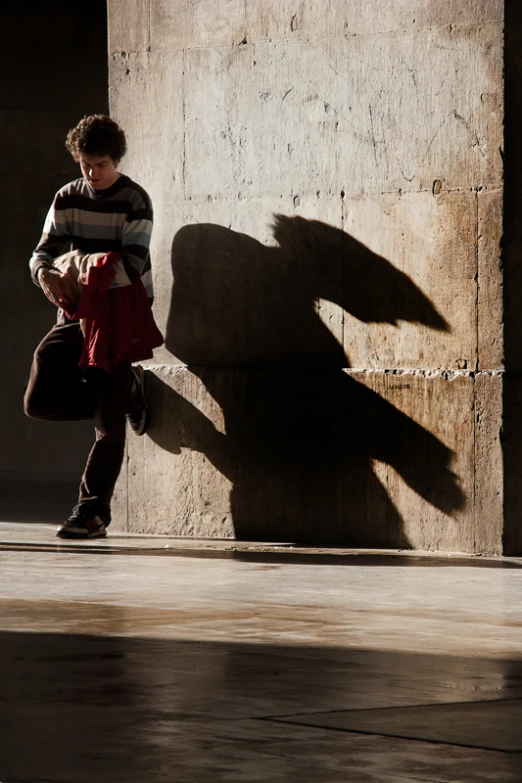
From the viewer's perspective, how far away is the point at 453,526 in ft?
27.6

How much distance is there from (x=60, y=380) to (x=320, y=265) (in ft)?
4.75

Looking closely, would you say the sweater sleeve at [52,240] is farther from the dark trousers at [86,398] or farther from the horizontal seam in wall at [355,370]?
the horizontal seam in wall at [355,370]

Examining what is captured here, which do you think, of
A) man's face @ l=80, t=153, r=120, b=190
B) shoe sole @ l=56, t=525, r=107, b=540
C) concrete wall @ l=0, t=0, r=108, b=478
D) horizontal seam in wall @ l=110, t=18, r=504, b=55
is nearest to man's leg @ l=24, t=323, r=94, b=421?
shoe sole @ l=56, t=525, r=107, b=540

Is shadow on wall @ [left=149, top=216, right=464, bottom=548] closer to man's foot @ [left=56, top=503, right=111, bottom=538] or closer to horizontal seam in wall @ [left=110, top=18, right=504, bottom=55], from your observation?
man's foot @ [left=56, top=503, right=111, bottom=538]

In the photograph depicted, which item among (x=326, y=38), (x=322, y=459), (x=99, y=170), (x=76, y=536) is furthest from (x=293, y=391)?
(x=326, y=38)

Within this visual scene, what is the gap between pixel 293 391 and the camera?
8984 mm

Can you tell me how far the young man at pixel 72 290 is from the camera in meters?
9.00

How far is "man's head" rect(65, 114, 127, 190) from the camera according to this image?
9.02 metres

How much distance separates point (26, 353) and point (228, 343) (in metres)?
5.93

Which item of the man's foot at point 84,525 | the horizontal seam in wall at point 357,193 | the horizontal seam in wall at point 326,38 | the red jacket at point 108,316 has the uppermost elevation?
the horizontal seam in wall at point 326,38

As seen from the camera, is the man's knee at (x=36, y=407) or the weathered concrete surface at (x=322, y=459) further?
the man's knee at (x=36, y=407)

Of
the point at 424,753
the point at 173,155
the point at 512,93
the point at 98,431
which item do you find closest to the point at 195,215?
the point at 173,155

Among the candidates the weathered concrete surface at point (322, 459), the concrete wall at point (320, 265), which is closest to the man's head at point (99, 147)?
the concrete wall at point (320, 265)

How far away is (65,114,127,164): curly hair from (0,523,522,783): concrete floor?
2.21 meters
